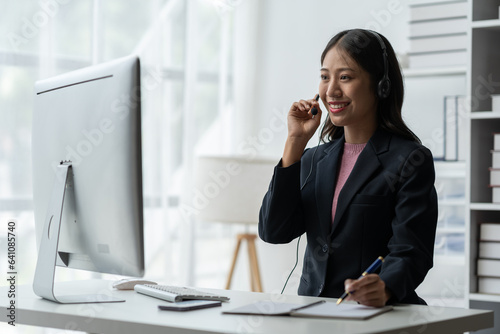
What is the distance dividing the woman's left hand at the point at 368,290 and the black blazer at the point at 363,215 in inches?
3.9

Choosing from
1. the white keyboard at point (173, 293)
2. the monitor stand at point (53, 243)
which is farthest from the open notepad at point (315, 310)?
the monitor stand at point (53, 243)

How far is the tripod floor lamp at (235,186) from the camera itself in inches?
132

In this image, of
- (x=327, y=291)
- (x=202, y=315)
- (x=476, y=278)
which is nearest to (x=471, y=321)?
(x=327, y=291)

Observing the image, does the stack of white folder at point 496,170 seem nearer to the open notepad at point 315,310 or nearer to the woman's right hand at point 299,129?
the woman's right hand at point 299,129

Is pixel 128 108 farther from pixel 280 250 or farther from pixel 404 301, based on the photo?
pixel 280 250

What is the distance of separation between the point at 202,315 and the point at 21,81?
6.29 ft

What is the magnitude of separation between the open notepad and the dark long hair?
582 mm

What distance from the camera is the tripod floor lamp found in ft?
11.0

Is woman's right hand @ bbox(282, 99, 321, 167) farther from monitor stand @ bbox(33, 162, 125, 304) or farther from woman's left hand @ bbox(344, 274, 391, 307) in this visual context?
monitor stand @ bbox(33, 162, 125, 304)

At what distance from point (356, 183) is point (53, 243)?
2.63ft

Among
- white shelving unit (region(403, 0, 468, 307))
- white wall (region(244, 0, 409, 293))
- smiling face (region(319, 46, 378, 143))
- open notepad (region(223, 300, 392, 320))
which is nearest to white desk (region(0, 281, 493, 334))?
open notepad (region(223, 300, 392, 320))

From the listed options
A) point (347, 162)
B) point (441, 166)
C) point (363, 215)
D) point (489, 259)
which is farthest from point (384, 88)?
point (441, 166)

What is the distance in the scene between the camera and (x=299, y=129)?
6.13 feet

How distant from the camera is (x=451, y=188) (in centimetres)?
329
